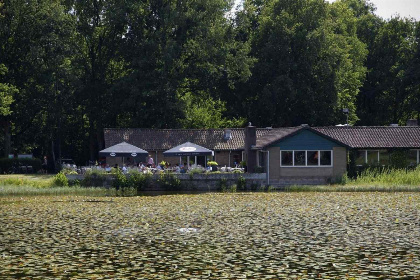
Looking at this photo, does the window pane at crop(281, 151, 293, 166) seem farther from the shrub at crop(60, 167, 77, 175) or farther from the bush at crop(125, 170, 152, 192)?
the shrub at crop(60, 167, 77, 175)

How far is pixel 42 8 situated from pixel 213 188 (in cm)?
2499

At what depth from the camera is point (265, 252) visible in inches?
671

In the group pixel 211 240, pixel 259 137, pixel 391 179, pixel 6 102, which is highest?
pixel 6 102

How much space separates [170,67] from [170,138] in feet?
23.5

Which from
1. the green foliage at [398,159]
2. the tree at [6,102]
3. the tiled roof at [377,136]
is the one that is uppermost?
the tree at [6,102]

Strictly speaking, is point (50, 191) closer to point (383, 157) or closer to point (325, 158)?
point (325, 158)

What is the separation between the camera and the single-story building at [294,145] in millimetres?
47156

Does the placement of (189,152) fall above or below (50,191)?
above

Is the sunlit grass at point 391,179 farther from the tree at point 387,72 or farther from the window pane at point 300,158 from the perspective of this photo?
the tree at point 387,72

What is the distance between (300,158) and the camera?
47.3 meters

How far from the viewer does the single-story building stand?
47.2m

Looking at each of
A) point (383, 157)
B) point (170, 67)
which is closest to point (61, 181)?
point (170, 67)

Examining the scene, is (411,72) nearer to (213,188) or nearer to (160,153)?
(160,153)

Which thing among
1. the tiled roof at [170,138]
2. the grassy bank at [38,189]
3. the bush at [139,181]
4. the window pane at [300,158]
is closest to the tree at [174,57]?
the tiled roof at [170,138]
